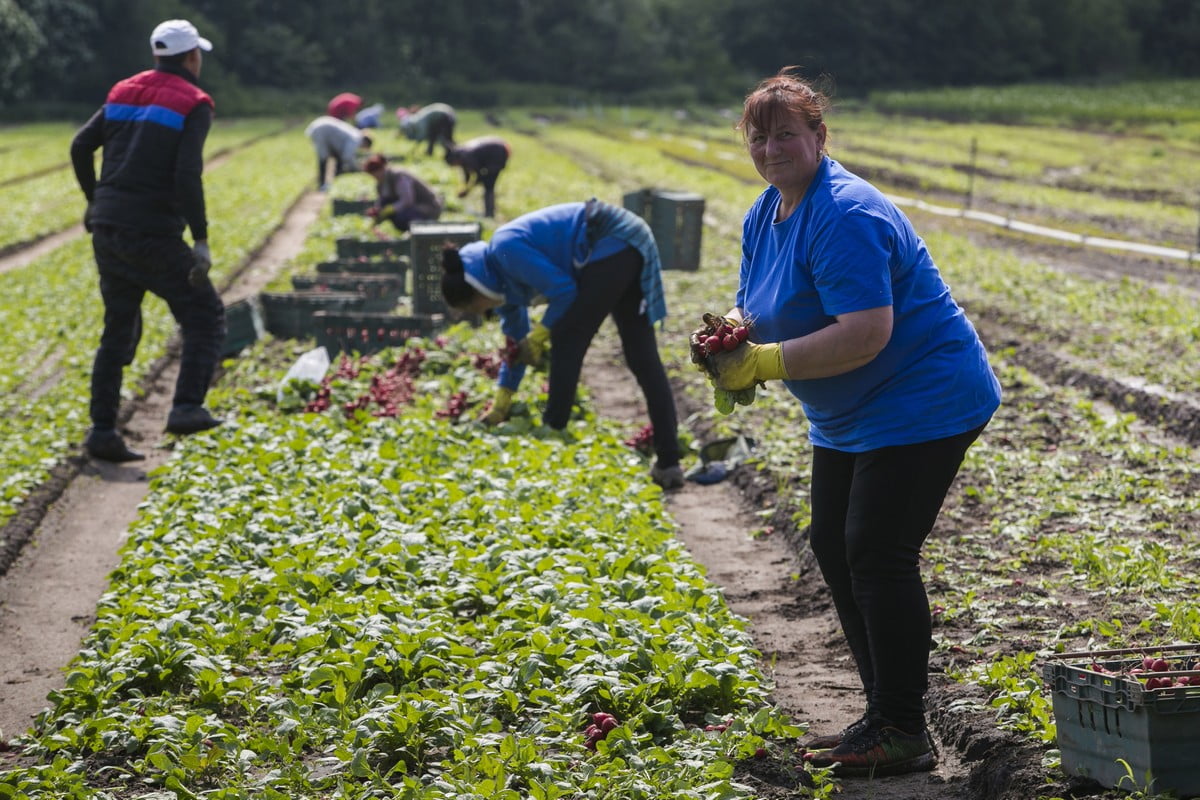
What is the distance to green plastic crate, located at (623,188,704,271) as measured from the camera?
502 inches

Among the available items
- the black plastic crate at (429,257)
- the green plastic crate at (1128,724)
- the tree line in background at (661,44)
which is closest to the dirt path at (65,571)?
the black plastic crate at (429,257)

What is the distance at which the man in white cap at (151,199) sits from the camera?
7.83 meters

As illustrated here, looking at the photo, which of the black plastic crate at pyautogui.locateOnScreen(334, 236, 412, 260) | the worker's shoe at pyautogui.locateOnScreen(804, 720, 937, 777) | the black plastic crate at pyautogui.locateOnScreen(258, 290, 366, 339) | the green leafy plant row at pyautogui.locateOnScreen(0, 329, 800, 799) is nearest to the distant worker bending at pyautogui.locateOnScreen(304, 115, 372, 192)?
the black plastic crate at pyautogui.locateOnScreen(334, 236, 412, 260)

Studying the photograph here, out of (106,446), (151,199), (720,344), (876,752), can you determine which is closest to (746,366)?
(720,344)

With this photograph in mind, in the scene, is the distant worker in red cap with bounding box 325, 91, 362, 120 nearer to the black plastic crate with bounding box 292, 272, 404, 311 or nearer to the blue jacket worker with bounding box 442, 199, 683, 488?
the black plastic crate with bounding box 292, 272, 404, 311

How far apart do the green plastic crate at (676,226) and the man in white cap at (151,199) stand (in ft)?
18.4

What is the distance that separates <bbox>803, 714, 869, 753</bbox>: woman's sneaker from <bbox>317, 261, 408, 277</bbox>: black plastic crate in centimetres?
1034

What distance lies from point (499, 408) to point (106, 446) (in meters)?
2.54

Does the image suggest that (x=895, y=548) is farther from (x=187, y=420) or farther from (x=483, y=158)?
(x=483, y=158)

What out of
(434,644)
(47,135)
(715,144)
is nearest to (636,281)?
(434,644)

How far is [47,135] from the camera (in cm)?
4703

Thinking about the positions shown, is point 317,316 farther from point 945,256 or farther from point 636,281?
point 945,256

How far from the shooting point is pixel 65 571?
6816 millimetres

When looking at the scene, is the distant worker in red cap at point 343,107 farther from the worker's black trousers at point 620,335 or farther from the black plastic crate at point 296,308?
the worker's black trousers at point 620,335
